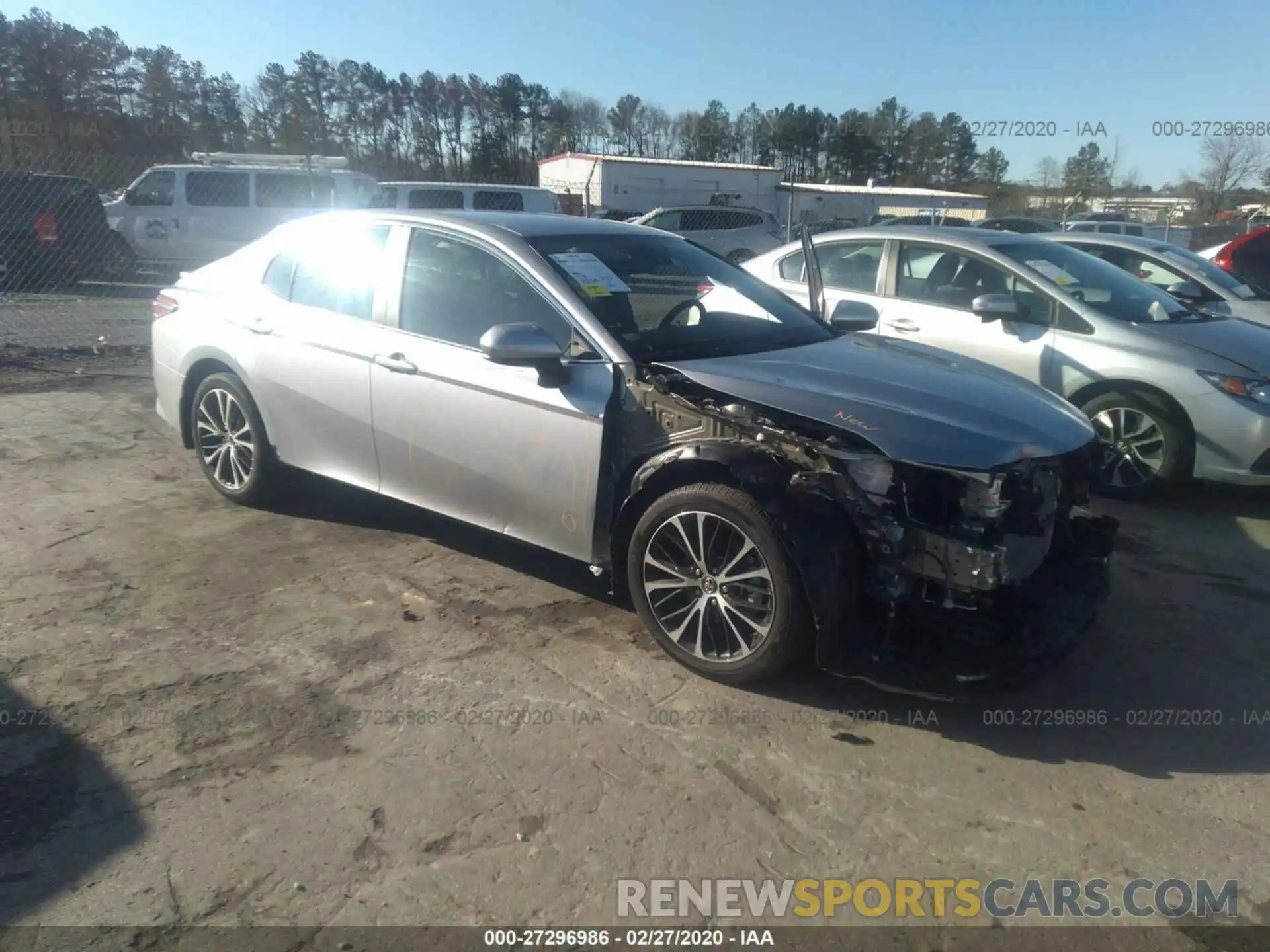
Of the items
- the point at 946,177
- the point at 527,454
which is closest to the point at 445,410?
the point at 527,454

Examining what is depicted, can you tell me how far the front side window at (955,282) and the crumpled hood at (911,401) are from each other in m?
2.31

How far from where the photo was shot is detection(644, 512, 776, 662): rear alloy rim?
3582 millimetres

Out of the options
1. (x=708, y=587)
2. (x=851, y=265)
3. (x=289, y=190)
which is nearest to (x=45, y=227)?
(x=289, y=190)

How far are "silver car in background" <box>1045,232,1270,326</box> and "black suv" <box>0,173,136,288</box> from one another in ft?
47.8

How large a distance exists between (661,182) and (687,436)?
34290 mm

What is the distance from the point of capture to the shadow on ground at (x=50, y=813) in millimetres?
2682

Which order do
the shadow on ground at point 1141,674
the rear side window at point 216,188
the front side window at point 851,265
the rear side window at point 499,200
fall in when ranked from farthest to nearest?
the rear side window at point 499,200
the rear side window at point 216,188
the front side window at point 851,265
the shadow on ground at point 1141,674

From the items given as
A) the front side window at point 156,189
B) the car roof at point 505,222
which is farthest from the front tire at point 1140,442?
the front side window at point 156,189

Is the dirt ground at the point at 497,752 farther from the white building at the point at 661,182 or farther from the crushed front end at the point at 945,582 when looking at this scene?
the white building at the point at 661,182

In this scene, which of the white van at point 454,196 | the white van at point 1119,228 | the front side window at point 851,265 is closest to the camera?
the front side window at point 851,265

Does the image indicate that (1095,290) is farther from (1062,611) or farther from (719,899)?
(719,899)

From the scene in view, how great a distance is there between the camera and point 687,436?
3715mm

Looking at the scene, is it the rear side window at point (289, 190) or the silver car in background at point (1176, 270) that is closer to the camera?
the silver car in background at point (1176, 270)

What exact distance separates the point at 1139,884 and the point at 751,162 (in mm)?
62753
